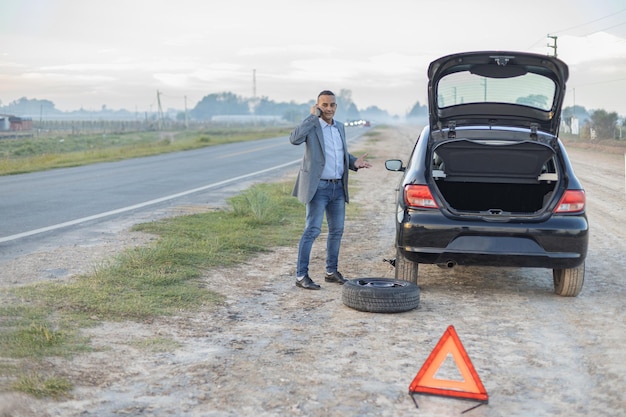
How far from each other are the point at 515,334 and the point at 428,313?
2.82ft

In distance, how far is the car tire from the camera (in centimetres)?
714

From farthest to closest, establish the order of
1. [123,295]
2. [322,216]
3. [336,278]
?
[336,278]
[322,216]
[123,295]

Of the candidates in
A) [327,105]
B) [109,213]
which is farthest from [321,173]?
[109,213]

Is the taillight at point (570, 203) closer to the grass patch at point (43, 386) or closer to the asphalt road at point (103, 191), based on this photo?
the grass patch at point (43, 386)

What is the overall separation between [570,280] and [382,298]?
6.22 ft

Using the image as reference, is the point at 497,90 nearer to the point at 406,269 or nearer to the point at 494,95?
the point at 494,95

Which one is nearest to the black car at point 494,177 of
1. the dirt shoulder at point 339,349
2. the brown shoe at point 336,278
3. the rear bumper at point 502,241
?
the rear bumper at point 502,241

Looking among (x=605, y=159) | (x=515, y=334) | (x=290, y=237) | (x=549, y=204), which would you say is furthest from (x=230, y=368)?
(x=605, y=159)

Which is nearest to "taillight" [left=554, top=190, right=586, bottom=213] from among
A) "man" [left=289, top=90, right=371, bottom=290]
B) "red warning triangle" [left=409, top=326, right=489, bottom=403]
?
"man" [left=289, top=90, right=371, bottom=290]

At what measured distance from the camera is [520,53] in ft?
24.5

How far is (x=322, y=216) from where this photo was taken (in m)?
7.39

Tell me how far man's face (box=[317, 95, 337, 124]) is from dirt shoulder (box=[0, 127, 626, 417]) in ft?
5.43

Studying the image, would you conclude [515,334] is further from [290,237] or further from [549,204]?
[290,237]

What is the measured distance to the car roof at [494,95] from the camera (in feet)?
25.3
